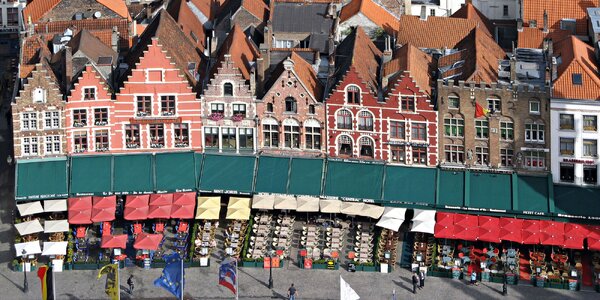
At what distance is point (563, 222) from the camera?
139125 mm

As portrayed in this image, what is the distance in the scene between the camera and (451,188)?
142 metres

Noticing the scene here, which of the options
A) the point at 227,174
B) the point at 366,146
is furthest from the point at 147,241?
the point at 366,146

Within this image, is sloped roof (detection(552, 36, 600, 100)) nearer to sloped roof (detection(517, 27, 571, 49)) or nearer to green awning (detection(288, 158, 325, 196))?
sloped roof (detection(517, 27, 571, 49))

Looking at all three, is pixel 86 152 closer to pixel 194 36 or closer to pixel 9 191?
pixel 9 191

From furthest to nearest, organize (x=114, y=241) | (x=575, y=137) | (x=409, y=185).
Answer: (x=409, y=185) → (x=575, y=137) → (x=114, y=241)

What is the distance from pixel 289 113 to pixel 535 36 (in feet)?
94.3

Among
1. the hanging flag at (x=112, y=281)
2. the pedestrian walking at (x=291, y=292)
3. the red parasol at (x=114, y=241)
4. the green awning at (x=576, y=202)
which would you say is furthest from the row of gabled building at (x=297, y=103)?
the hanging flag at (x=112, y=281)

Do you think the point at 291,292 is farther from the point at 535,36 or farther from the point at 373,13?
the point at 373,13

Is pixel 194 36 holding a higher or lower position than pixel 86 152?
higher

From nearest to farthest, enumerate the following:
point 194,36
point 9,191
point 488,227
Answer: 1. point 488,227
2. point 9,191
3. point 194,36

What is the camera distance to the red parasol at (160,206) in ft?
462

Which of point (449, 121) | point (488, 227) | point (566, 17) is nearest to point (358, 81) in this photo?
point (449, 121)

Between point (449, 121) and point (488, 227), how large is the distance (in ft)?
35.4

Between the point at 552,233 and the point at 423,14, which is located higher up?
the point at 423,14
